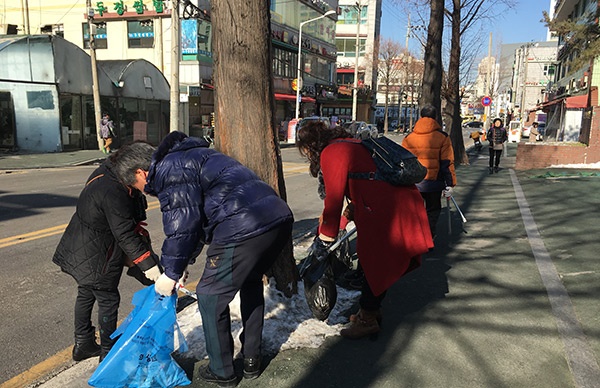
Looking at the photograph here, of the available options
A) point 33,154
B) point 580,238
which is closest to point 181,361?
point 580,238

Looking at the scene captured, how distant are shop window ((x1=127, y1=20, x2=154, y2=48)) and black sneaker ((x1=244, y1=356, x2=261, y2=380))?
95.1ft

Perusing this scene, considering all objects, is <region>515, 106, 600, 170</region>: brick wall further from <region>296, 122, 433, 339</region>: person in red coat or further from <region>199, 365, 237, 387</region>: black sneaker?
<region>199, 365, 237, 387</region>: black sneaker

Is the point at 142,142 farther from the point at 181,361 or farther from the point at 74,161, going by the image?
the point at 74,161

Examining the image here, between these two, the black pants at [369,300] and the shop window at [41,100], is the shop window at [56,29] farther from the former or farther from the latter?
the black pants at [369,300]

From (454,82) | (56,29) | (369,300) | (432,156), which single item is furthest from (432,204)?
(56,29)

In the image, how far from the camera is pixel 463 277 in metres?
4.59

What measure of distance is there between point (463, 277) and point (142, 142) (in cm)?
344

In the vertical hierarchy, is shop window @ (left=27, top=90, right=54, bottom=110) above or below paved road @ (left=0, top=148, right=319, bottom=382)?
above

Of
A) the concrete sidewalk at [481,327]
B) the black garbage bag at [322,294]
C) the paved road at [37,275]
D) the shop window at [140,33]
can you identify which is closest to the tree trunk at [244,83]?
the black garbage bag at [322,294]

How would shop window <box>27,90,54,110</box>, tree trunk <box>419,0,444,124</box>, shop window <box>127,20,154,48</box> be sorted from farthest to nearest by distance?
shop window <box>127,20,154,48</box>, shop window <box>27,90,54,110</box>, tree trunk <box>419,0,444,124</box>

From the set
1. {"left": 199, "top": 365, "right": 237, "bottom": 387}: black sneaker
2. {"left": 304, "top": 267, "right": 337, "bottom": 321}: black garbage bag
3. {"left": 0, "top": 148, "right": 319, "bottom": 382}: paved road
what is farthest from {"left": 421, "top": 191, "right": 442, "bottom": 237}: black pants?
{"left": 199, "top": 365, "right": 237, "bottom": 387}: black sneaker

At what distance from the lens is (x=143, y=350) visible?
2588 mm

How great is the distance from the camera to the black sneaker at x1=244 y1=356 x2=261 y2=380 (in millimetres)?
2777

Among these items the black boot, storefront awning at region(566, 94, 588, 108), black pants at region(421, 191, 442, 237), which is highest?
storefront awning at region(566, 94, 588, 108)
